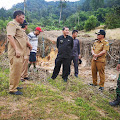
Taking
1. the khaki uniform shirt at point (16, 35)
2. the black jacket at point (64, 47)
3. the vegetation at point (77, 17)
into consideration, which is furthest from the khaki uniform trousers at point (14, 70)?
the vegetation at point (77, 17)

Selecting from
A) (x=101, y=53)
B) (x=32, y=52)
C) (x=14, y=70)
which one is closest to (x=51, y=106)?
(x=14, y=70)

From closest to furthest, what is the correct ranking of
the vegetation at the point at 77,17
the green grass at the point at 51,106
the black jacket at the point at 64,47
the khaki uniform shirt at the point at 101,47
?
the green grass at the point at 51,106 < the khaki uniform shirt at the point at 101,47 < the black jacket at the point at 64,47 < the vegetation at the point at 77,17

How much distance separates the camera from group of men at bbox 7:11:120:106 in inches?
93.6

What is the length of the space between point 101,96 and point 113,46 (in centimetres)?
439

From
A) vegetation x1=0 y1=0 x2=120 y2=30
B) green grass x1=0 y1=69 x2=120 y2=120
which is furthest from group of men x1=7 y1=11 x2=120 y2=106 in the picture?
vegetation x1=0 y1=0 x2=120 y2=30

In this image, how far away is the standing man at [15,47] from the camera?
2291 mm

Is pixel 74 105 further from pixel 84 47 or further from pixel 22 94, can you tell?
pixel 84 47

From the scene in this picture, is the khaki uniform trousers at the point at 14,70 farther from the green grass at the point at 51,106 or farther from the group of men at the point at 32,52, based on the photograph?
the green grass at the point at 51,106

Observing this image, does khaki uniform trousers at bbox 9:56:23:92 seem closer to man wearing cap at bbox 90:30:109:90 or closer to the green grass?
the green grass

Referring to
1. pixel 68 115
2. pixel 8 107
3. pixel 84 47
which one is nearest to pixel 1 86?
pixel 8 107

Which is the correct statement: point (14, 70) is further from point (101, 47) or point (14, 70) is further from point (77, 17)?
point (77, 17)

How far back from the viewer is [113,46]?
6531 millimetres

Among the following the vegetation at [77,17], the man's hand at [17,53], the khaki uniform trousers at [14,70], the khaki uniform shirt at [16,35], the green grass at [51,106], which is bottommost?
the green grass at [51,106]

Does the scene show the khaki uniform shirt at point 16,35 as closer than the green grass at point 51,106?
No
